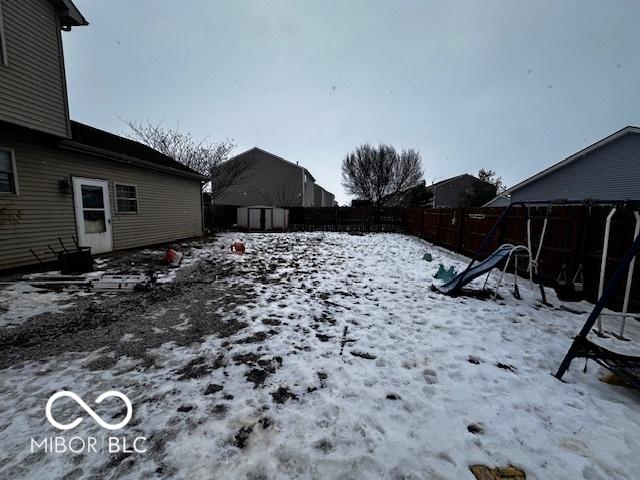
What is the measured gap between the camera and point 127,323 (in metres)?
3.57

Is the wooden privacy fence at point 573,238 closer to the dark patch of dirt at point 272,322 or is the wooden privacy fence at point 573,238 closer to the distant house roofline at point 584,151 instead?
the dark patch of dirt at point 272,322

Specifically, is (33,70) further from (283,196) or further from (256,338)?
(283,196)

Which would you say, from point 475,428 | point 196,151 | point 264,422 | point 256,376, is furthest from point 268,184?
point 475,428

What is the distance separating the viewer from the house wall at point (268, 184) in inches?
965

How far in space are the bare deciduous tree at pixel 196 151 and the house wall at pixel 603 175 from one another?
74.8 ft

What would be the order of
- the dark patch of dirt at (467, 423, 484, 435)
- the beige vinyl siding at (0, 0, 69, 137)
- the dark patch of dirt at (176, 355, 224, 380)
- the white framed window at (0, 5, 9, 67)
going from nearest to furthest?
the dark patch of dirt at (467, 423, 484, 435) < the dark patch of dirt at (176, 355, 224, 380) < the white framed window at (0, 5, 9, 67) < the beige vinyl siding at (0, 0, 69, 137)

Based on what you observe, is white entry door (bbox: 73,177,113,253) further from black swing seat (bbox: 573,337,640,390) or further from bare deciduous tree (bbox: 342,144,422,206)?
bare deciduous tree (bbox: 342,144,422,206)

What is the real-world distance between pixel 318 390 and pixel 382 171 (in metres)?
31.9

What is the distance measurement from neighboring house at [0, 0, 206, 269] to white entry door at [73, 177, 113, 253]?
0.09ft

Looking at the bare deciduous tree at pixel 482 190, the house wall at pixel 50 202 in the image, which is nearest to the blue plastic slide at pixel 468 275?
the house wall at pixel 50 202

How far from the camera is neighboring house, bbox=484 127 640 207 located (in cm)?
1247

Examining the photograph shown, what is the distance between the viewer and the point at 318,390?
2195mm

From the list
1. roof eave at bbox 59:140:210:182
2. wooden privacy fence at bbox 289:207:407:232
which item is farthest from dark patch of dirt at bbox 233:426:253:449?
wooden privacy fence at bbox 289:207:407:232

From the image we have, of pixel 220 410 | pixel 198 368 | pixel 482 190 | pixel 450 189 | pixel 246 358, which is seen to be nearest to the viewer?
pixel 220 410
